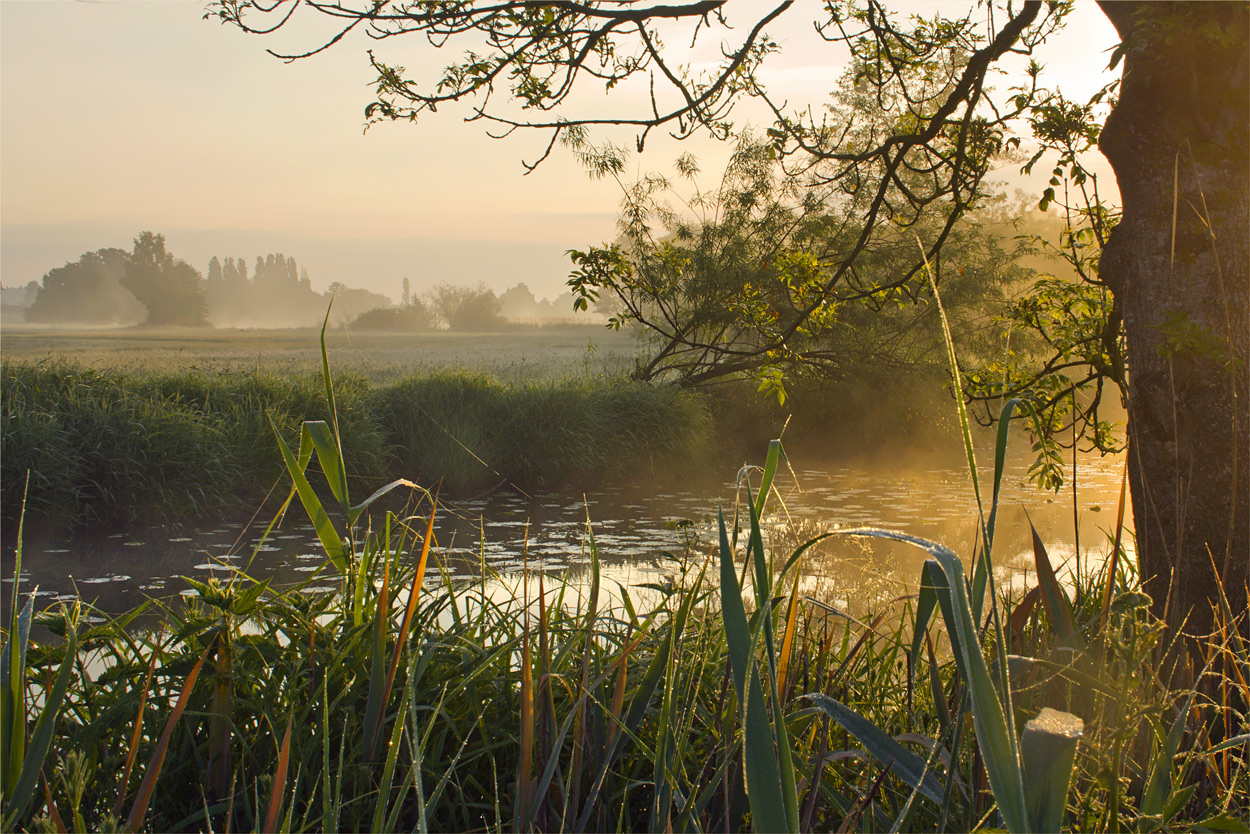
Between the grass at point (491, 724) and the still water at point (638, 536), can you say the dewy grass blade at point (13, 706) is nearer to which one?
the grass at point (491, 724)

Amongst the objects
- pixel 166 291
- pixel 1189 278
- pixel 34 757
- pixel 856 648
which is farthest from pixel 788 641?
pixel 166 291

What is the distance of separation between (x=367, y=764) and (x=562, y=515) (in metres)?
6.08

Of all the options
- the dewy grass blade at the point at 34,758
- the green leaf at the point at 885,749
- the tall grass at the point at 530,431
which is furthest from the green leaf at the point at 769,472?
the tall grass at the point at 530,431

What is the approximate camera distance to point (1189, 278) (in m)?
2.31

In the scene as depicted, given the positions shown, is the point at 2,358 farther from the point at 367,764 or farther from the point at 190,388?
the point at 367,764

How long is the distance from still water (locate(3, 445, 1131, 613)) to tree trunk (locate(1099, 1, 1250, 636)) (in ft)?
2.92

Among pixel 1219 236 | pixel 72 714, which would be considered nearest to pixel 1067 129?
pixel 1219 236

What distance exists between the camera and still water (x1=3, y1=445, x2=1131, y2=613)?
4.45m

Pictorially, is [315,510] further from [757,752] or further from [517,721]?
[757,752]

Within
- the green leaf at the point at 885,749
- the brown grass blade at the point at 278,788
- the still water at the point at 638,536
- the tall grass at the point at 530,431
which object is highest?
the green leaf at the point at 885,749

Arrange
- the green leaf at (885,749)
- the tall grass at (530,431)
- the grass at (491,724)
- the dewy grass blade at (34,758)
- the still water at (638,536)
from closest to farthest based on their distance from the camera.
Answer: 1. the green leaf at (885,749)
2. the dewy grass blade at (34,758)
3. the grass at (491,724)
4. the still water at (638,536)
5. the tall grass at (530,431)

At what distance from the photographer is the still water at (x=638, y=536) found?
175 inches

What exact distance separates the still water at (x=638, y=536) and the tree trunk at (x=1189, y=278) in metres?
0.89

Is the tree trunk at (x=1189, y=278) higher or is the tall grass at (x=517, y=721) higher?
the tree trunk at (x=1189, y=278)
